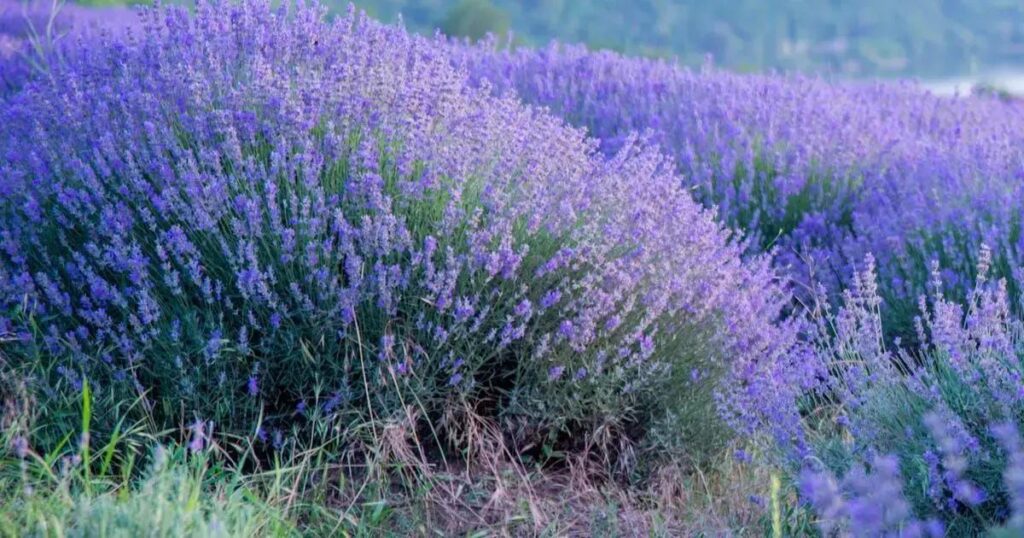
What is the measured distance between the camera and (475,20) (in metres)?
11.0

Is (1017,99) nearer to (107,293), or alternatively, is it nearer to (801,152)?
(801,152)

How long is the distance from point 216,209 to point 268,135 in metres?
0.30

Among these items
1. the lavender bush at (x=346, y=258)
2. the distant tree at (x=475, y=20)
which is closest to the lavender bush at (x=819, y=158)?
the lavender bush at (x=346, y=258)

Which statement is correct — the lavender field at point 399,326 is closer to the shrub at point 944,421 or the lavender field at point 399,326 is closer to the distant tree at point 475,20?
the shrub at point 944,421

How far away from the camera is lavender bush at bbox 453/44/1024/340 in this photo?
4180mm

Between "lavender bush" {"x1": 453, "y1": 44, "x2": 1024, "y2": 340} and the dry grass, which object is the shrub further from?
"lavender bush" {"x1": 453, "y1": 44, "x2": 1024, "y2": 340}

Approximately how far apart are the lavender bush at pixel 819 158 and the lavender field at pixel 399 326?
809 mm

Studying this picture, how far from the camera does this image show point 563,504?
296 cm

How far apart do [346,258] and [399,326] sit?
8.0 inches

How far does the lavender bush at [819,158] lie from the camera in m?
4.18

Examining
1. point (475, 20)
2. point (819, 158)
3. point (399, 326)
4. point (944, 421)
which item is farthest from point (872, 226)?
point (475, 20)

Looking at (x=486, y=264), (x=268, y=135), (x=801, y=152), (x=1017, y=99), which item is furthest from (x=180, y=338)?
(x=1017, y=99)

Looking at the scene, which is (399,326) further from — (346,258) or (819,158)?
(819,158)

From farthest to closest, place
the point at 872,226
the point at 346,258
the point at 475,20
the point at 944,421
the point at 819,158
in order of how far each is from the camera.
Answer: the point at 475,20
the point at 819,158
the point at 872,226
the point at 346,258
the point at 944,421
